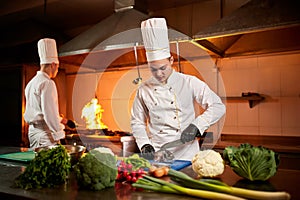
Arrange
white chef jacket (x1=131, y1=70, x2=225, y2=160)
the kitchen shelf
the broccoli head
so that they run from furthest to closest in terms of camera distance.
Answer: the kitchen shelf < white chef jacket (x1=131, y1=70, x2=225, y2=160) < the broccoli head

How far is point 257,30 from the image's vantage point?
4.89 feet

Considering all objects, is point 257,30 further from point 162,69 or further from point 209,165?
point 209,165

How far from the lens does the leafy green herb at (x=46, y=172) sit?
83 cm

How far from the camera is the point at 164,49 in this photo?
1.62 metres

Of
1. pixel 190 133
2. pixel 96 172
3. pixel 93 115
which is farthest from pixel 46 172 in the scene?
pixel 93 115

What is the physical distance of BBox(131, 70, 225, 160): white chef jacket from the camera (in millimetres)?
1569

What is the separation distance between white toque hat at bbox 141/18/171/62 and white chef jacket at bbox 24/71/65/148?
0.77 meters

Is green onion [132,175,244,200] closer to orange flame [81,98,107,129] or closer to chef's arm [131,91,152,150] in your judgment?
chef's arm [131,91,152,150]

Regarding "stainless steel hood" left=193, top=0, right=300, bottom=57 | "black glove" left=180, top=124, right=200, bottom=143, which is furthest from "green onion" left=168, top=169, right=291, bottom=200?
"stainless steel hood" left=193, top=0, right=300, bottom=57

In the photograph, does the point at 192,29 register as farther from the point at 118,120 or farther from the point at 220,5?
the point at 118,120

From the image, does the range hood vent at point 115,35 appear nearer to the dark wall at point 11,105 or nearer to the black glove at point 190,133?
the black glove at point 190,133

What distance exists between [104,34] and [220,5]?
0.96 m

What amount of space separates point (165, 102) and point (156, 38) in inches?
14.2

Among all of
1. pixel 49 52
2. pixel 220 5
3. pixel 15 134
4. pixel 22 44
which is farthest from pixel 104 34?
pixel 15 134
